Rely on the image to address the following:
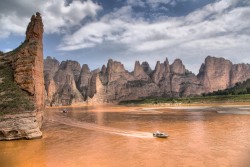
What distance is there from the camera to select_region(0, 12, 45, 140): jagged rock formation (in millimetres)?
28906

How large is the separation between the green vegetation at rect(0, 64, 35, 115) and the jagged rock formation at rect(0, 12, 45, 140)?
0.60 meters

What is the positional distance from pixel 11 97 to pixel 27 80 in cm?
313

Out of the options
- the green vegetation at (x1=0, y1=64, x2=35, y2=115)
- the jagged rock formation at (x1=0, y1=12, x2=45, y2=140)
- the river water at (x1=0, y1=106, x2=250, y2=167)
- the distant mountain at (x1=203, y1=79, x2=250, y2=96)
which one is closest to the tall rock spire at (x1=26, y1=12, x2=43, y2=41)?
the jagged rock formation at (x1=0, y1=12, x2=45, y2=140)

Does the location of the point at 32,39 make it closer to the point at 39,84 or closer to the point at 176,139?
the point at 39,84

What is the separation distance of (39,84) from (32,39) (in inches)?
295

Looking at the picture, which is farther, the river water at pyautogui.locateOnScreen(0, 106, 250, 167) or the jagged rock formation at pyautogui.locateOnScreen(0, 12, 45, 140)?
the jagged rock formation at pyautogui.locateOnScreen(0, 12, 45, 140)

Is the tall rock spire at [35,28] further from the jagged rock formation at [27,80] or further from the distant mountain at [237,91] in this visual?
the distant mountain at [237,91]

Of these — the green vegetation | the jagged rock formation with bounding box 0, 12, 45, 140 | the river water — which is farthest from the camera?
the green vegetation

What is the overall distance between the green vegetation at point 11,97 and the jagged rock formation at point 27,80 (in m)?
0.60

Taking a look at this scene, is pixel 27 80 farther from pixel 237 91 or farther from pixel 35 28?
pixel 237 91

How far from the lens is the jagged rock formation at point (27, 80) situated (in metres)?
28.9

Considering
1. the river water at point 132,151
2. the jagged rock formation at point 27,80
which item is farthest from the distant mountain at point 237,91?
the jagged rock formation at point 27,80

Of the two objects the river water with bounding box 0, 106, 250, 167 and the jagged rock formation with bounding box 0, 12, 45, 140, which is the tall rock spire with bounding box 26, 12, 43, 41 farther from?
the river water with bounding box 0, 106, 250, 167

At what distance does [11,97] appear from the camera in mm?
31984
